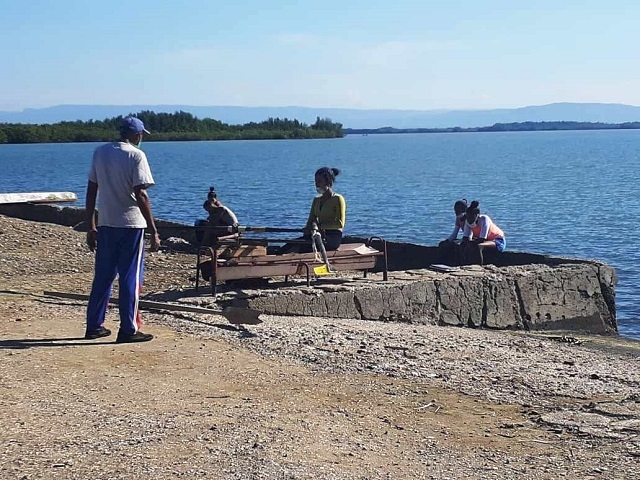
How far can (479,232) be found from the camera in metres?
14.6

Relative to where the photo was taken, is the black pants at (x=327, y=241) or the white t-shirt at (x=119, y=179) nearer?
the white t-shirt at (x=119, y=179)

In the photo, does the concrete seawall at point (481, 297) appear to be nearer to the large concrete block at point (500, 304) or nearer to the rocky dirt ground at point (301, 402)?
the large concrete block at point (500, 304)

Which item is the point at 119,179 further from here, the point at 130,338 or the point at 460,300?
the point at 460,300

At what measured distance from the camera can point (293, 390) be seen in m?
7.46

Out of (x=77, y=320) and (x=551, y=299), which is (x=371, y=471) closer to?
(x=77, y=320)

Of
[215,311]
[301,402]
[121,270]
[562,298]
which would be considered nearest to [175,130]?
[562,298]

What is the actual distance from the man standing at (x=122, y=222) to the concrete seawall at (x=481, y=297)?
2.08 metres

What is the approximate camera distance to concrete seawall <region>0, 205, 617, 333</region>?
36.8 ft

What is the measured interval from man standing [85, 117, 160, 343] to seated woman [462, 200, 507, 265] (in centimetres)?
668

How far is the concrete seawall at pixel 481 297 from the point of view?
11219 mm

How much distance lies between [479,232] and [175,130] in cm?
14616

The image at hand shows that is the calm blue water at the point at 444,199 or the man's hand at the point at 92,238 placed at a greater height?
the man's hand at the point at 92,238

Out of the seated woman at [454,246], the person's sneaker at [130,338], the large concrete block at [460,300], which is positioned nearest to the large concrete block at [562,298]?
the large concrete block at [460,300]

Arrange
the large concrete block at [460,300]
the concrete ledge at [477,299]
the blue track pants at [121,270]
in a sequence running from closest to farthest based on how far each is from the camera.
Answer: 1. the blue track pants at [121,270]
2. the concrete ledge at [477,299]
3. the large concrete block at [460,300]
